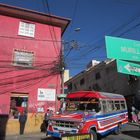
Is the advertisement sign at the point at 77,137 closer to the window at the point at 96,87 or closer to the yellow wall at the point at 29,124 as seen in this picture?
the yellow wall at the point at 29,124

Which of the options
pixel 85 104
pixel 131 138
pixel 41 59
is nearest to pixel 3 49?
pixel 41 59

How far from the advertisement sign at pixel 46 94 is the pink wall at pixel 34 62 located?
257mm

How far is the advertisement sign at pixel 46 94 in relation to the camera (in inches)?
637

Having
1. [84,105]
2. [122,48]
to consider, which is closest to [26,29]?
[122,48]

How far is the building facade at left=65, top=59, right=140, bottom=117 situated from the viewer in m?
22.4

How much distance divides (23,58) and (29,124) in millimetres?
5142

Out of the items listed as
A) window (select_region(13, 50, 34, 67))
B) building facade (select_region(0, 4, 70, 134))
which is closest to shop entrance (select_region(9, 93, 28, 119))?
building facade (select_region(0, 4, 70, 134))

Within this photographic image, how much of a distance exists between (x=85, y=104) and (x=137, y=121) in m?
10.8

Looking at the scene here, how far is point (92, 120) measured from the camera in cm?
1016

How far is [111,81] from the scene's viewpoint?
26.2 metres

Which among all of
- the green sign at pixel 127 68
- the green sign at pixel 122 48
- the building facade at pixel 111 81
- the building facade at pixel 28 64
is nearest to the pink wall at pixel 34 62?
the building facade at pixel 28 64

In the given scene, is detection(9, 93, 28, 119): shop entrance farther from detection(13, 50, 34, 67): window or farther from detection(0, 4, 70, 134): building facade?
detection(13, 50, 34, 67): window

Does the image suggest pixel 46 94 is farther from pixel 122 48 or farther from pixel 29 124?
pixel 122 48

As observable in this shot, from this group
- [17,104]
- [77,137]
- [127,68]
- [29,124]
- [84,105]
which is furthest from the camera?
[17,104]
